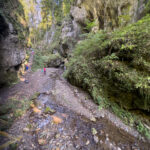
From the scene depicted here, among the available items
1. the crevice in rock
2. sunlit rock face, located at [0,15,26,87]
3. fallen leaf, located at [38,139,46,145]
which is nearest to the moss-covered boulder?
fallen leaf, located at [38,139,46,145]

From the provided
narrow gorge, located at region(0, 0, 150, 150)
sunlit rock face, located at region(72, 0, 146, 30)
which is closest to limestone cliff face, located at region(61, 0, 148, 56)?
sunlit rock face, located at region(72, 0, 146, 30)

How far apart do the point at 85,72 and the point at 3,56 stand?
6492 millimetres

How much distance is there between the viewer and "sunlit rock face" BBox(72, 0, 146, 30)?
8963mm

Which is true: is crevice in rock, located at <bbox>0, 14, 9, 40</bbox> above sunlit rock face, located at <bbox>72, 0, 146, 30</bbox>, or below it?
below

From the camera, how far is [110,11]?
400 inches

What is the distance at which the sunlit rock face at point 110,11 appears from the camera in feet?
29.4

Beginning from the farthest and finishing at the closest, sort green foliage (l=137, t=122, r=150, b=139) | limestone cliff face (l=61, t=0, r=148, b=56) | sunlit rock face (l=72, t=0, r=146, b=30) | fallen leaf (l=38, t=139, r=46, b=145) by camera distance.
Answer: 1. sunlit rock face (l=72, t=0, r=146, b=30)
2. limestone cliff face (l=61, t=0, r=148, b=56)
3. green foliage (l=137, t=122, r=150, b=139)
4. fallen leaf (l=38, t=139, r=46, b=145)

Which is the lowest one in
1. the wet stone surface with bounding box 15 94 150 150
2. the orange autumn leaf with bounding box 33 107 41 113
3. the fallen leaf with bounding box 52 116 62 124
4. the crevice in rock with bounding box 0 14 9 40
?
the wet stone surface with bounding box 15 94 150 150

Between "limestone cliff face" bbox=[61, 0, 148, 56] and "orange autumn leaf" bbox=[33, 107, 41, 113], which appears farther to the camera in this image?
"limestone cliff face" bbox=[61, 0, 148, 56]

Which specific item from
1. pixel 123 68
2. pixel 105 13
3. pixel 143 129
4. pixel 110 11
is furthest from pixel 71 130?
pixel 110 11

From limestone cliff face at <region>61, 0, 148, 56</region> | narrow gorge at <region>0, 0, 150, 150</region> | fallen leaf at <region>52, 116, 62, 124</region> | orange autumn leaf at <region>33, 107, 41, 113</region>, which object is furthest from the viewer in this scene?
limestone cliff face at <region>61, 0, 148, 56</region>

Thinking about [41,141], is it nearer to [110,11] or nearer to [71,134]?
[71,134]

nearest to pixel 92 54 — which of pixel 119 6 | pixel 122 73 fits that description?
pixel 122 73

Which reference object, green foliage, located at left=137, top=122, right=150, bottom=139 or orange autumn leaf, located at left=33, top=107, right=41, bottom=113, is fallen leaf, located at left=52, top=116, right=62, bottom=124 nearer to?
orange autumn leaf, located at left=33, top=107, right=41, bottom=113
